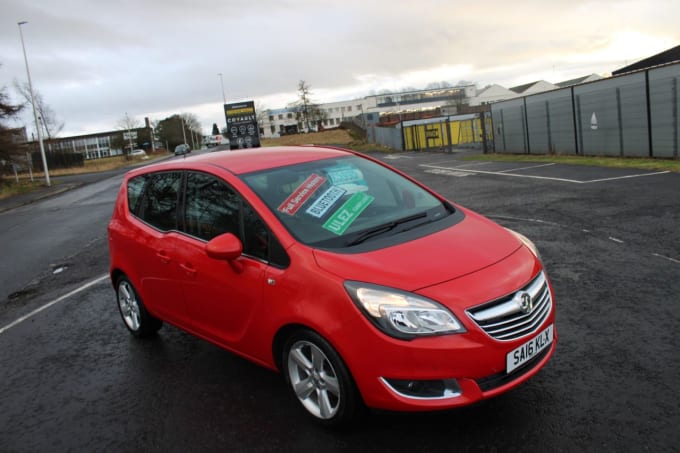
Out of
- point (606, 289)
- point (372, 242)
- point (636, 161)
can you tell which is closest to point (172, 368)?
point (372, 242)

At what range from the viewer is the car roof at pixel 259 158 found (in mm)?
4395

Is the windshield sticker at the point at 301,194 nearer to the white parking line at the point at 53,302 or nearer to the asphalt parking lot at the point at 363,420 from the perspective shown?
the asphalt parking lot at the point at 363,420

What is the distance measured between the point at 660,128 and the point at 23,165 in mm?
35343

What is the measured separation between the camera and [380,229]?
382 centimetres

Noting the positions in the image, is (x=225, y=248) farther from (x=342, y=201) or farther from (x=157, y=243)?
(x=157, y=243)

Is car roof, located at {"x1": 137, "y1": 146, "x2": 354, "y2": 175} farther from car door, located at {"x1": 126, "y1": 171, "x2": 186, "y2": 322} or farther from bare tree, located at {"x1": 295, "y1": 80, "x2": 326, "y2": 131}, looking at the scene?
bare tree, located at {"x1": 295, "y1": 80, "x2": 326, "y2": 131}

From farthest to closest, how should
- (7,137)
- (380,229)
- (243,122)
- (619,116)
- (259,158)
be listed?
(243,122)
(7,137)
(619,116)
(259,158)
(380,229)

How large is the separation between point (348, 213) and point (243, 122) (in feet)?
137

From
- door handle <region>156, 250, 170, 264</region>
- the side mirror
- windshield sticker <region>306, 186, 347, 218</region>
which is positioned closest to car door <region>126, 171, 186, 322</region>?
door handle <region>156, 250, 170, 264</region>

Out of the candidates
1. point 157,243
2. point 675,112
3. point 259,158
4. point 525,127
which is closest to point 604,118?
point 675,112

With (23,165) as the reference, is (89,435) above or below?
below

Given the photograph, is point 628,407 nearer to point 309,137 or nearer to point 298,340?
point 298,340

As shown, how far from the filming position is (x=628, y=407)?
133 inches

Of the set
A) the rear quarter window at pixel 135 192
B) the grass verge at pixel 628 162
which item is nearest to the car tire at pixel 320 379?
the rear quarter window at pixel 135 192
